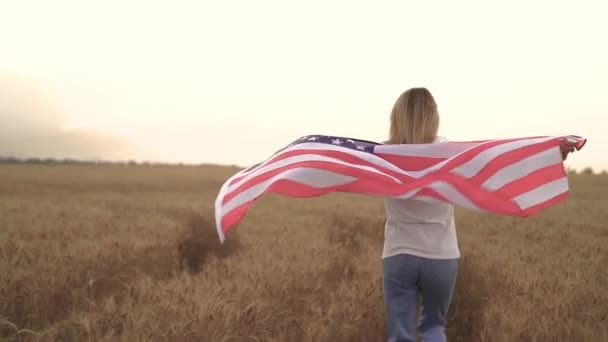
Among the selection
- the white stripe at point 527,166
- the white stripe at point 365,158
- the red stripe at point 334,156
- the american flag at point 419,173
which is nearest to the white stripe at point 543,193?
the american flag at point 419,173

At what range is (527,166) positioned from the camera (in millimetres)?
3404

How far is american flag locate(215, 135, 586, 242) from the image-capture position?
3004mm

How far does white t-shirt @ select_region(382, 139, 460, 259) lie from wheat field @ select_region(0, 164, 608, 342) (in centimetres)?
91

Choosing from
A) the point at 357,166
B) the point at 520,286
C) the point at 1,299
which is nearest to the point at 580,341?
the point at 520,286

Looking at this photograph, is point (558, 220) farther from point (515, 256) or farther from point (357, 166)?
point (357, 166)

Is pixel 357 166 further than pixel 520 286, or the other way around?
pixel 520 286

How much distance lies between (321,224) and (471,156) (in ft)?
16.2

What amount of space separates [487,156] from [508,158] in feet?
0.60

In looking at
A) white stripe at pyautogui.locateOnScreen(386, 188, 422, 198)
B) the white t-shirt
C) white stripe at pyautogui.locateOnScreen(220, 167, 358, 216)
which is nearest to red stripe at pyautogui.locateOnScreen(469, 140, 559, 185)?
the white t-shirt

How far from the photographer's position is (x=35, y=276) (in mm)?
4516

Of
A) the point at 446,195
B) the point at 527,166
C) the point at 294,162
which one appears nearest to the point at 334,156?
the point at 294,162

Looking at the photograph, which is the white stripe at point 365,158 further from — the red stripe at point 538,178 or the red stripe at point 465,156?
the red stripe at point 538,178

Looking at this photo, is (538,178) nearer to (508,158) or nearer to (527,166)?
(527,166)

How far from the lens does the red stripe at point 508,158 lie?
10.8ft
